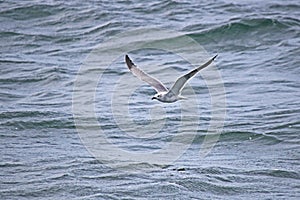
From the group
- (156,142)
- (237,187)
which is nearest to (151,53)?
(156,142)

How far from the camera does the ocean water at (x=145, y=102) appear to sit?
15.8 meters

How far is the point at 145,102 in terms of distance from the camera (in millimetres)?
20188

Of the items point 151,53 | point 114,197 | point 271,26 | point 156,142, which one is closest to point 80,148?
point 156,142

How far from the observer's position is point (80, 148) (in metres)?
17.5

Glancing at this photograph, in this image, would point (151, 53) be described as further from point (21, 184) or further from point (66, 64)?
point (21, 184)

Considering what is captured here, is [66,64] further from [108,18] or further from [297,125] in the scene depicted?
[297,125]

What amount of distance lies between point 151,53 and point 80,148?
5852 millimetres

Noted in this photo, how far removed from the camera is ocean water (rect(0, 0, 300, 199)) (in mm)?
15805

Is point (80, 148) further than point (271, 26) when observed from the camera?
No

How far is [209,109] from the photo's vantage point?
65.1ft

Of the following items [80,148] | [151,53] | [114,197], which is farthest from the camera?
[151,53]

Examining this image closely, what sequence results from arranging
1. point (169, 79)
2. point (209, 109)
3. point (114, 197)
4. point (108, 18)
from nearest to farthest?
point (114, 197), point (209, 109), point (169, 79), point (108, 18)

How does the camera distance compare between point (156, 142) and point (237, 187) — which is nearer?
point (237, 187)

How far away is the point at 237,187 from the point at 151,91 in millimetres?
5659
